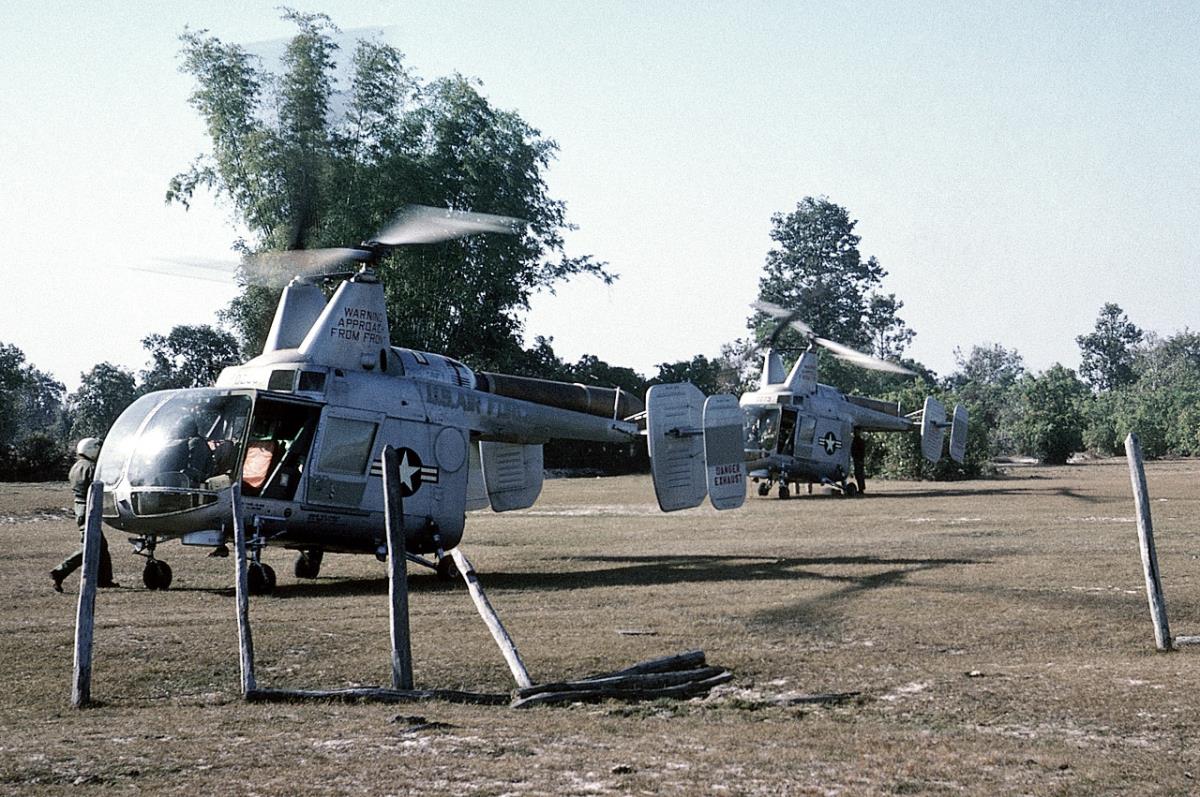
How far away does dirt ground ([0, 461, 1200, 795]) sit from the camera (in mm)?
7383

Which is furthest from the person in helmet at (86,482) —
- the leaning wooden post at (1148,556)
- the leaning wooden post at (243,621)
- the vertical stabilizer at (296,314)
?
the leaning wooden post at (1148,556)

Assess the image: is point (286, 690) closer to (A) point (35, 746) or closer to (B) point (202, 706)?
(B) point (202, 706)

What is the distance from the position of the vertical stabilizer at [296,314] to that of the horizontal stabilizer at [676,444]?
5259 mm

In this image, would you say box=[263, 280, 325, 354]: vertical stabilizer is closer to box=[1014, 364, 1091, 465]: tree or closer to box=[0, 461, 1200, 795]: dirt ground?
box=[0, 461, 1200, 795]: dirt ground

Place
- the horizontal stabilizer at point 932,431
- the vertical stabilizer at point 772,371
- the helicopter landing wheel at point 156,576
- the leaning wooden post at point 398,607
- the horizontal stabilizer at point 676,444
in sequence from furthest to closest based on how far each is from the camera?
the horizontal stabilizer at point 932,431, the vertical stabilizer at point 772,371, the horizontal stabilizer at point 676,444, the helicopter landing wheel at point 156,576, the leaning wooden post at point 398,607

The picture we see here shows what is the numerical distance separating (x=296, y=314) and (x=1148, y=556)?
1220 cm

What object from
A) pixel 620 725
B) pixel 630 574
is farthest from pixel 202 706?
pixel 630 574

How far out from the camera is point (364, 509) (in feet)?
57.8

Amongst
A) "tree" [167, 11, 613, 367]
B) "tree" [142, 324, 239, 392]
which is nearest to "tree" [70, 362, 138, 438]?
"tree" [142, 324, 239, 392]

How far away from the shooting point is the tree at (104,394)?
10356cm

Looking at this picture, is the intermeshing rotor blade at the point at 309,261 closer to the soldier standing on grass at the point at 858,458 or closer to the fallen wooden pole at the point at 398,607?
the fallen wooden pole at the point at 398,607

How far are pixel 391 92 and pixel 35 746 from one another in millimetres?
53549

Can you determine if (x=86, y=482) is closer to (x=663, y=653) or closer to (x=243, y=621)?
(x=243, y=621)

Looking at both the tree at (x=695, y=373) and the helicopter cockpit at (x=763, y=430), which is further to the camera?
the tree at (x=695, y=373)
